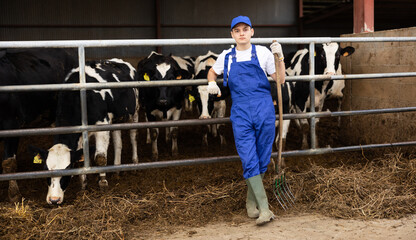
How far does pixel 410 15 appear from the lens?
16.1 metres

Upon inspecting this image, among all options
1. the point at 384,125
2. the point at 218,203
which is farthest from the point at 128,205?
the point at 384,125

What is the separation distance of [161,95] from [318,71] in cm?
274

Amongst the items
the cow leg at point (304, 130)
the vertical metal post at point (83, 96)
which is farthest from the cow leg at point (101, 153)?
the cow leg at point (304, 130)

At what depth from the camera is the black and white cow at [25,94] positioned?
15.6 ft

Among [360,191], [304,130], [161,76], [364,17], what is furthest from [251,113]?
[364,17]

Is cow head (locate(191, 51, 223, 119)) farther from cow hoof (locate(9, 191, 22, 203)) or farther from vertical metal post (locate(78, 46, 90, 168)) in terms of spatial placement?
cow hoof (locate(9, 191, 22, 203))

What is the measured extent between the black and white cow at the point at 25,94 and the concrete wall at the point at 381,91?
4.54 m

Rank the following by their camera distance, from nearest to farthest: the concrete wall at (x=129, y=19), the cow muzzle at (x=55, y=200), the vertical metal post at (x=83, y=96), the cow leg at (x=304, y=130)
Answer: the vertical metal post at (x=83, y=96)
the cow muzzle at (x=55, y=200)
the cow leg at (x=304, y=130)
the concrete wall at (x=129, y=19)

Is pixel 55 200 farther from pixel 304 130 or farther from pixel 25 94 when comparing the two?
pixel 304 130

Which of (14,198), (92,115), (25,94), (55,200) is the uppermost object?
(25,94)

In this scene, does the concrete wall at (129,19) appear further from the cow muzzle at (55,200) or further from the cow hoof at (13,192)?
the cow muzzle at (55,200)

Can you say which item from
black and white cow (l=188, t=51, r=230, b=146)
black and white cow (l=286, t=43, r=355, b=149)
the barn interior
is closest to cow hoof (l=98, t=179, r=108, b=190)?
the barn interior

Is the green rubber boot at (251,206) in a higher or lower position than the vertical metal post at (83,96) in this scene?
lower

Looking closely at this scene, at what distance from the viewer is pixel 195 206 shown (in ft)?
12.1
